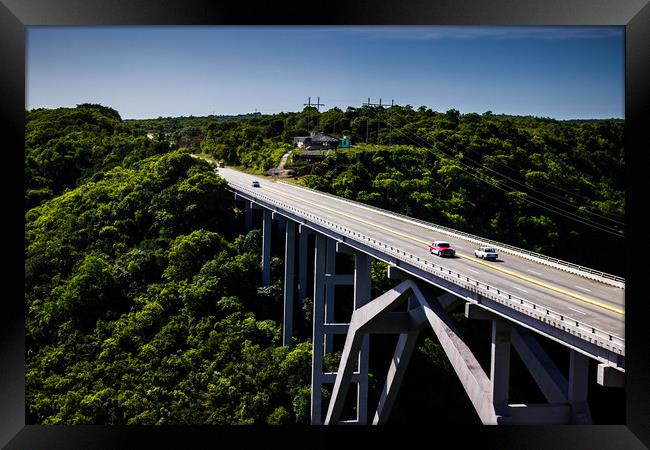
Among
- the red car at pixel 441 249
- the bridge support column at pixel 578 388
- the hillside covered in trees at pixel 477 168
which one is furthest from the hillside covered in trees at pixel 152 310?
the bridge support column at pixel 578 388

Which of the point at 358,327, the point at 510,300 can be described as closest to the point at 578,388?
the point at 510,300

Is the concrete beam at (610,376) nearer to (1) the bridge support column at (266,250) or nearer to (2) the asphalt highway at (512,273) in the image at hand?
(2) the asphalt highway at (512,273)

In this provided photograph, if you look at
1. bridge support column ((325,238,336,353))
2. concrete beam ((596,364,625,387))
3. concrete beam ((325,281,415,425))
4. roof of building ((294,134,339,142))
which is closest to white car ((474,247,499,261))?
concrete beam ((325,281,415,425))

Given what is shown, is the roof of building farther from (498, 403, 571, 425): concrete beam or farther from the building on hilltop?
(498, 403, 571, 425): concrete beam

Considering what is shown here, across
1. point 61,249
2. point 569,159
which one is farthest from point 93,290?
point 569,159

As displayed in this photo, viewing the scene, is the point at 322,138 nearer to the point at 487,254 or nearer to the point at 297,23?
the point at 487,254
